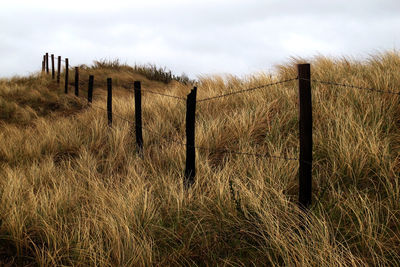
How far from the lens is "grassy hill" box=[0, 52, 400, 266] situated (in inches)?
103

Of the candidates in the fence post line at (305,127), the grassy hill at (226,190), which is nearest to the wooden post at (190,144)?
the grassy hill at (226,190)

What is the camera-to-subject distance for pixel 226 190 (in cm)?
328

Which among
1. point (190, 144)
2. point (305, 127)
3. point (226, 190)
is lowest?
point (226, 190)

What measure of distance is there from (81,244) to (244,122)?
3116 mm

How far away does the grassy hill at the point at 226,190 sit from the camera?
8.59 ft

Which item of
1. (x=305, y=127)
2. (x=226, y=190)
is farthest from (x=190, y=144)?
(x=305, y=127)

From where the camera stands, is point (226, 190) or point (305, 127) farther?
point (226, 190)

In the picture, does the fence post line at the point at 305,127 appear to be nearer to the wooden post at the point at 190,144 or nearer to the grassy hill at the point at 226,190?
the grassy hill at the point at 226,190

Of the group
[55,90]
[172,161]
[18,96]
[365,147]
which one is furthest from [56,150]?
[55,90]

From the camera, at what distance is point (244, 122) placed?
207 inches

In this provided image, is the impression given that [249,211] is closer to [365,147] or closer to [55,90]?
[365,147]

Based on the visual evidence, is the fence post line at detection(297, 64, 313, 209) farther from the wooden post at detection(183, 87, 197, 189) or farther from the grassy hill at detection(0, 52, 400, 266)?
the wooden post at detection(183, 87, 197, 189)

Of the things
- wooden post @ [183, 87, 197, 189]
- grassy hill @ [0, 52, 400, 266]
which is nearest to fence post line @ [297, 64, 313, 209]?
grassy hill @ [0, 52, 400, 266]

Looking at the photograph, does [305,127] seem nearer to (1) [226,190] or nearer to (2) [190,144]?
(1) [226,190]
